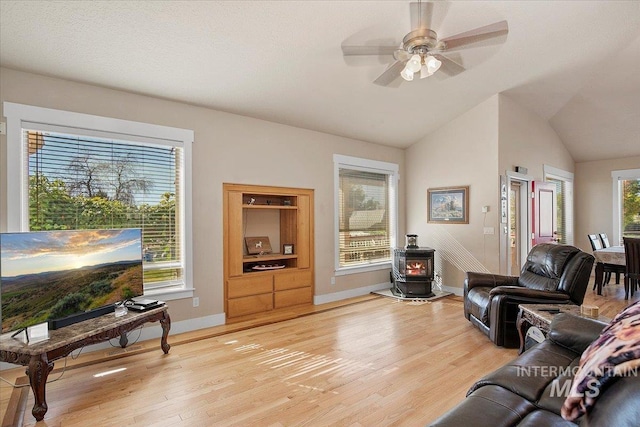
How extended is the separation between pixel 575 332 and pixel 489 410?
103cm

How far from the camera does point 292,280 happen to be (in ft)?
16.7

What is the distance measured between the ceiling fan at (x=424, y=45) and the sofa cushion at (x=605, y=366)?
2254mm

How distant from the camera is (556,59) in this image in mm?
4562

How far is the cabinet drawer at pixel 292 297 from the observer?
16.2 ft

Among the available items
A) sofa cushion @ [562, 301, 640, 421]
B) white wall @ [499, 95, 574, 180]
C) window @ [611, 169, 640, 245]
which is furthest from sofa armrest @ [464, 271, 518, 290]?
window @ [611, 169, 640, 245]

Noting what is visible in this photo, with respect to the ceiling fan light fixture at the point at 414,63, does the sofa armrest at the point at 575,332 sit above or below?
below

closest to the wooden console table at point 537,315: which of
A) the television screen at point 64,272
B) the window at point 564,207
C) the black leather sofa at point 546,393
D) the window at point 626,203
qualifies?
the black leather sofa at point 546,393

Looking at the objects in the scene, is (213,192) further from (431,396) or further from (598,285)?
(598,285)

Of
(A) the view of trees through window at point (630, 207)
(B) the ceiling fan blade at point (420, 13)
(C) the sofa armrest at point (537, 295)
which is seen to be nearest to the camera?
(B) the ceiling fan blade at point (420, 13)

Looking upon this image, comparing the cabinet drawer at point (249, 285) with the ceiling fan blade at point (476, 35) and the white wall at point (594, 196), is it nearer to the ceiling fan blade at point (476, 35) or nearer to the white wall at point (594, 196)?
the ceiling fan blade at point (476, 35)

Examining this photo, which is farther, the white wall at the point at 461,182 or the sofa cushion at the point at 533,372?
the white wall at the point at 461,182

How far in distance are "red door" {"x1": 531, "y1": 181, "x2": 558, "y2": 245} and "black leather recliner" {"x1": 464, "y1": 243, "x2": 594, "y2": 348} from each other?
254cm

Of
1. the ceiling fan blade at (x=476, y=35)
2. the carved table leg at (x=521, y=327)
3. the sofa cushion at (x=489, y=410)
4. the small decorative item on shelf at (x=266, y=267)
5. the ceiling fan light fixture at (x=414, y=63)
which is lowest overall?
the carved table leg at (x=521, y=327)

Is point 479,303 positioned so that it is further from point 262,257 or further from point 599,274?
point 599,274
